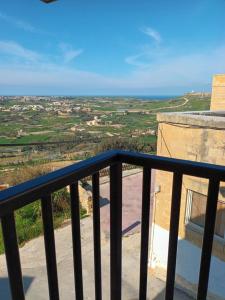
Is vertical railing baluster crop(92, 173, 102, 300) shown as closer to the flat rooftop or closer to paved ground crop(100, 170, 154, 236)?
the flat rooftop

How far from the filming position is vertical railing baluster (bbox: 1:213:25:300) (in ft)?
2.22

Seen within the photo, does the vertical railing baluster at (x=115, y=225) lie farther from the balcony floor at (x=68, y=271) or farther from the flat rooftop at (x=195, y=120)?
the balcony floor at (x=68, y=271)

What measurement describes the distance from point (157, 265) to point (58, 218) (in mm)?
3533

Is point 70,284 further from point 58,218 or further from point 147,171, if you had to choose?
point 147,171

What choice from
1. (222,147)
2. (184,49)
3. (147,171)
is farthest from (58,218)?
(184,49)

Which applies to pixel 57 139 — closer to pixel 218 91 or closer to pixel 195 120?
pixel 218 91

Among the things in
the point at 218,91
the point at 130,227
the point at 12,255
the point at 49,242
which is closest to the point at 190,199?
the point at 130,227

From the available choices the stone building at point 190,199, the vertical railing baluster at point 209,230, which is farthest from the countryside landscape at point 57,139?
the stone building at point 190,199

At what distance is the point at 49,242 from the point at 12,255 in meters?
0.16

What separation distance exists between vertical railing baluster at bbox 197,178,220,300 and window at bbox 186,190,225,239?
316cm

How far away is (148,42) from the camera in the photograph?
16.7m

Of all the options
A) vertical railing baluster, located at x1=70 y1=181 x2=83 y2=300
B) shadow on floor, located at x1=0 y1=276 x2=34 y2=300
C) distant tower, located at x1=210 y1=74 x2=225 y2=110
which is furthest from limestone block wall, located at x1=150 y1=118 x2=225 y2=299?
distant tower, located at x1=210 y1=74 x2=225 y2=110

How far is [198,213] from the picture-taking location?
427 centimetres

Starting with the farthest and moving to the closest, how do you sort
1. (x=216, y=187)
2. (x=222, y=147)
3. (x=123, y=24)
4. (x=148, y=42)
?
(x=148, y=42) → (x=123, y=24) → (x=222, y=147) → (x=216, y=187)
